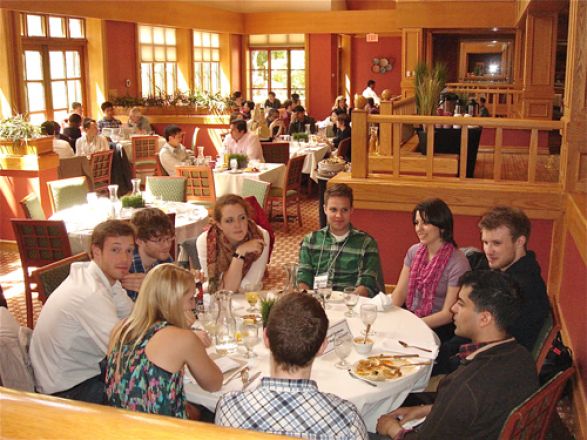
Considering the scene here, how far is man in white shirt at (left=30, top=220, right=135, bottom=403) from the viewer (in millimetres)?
3121

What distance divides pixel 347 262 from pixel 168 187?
3246 mm

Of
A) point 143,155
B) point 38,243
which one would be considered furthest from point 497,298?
point 143,155

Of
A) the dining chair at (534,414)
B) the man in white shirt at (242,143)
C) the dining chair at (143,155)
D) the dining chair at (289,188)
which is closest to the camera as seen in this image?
the dining chair at (534,414)

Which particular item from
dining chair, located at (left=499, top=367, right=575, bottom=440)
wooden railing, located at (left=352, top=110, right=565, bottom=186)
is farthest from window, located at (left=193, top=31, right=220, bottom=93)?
dining chair, located at (left=499, top=367, right=575, bottom=440)

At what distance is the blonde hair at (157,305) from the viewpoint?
257 cm

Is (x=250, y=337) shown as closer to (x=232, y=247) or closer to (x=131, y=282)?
(x=131, y=282)

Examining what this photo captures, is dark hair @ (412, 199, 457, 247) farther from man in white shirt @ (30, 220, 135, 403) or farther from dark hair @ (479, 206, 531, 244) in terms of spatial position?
man in white shirt @ (30, 220, 135, 403)

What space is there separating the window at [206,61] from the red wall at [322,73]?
2.76 m

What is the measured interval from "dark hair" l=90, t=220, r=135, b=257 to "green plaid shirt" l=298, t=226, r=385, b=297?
1.27 metres

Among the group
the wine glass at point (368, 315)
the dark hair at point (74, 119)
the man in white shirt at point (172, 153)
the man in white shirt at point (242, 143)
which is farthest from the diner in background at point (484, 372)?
the dark hair at point (74, 119)

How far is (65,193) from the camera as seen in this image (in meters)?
6.60

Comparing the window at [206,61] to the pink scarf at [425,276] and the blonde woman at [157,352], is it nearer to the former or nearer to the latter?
the pink scarf at [425,276]

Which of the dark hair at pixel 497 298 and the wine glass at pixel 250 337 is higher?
the dark hair at pixel 497 298

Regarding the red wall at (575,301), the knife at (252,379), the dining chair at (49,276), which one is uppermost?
the dining chair at (49,276)
